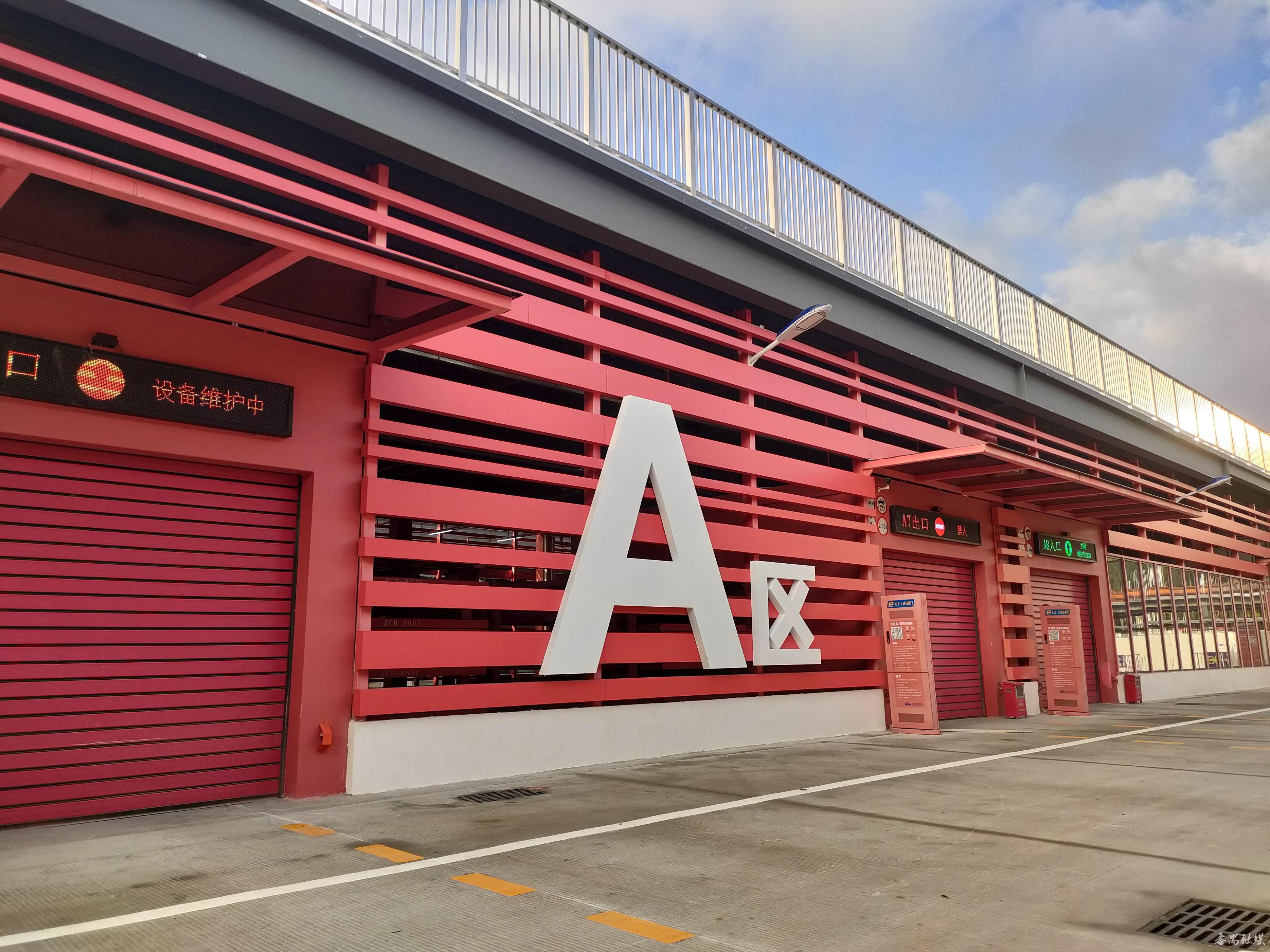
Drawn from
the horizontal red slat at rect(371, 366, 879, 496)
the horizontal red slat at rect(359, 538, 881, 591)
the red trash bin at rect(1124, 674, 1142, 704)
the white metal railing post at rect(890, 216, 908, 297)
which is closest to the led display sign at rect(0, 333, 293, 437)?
the horizontal red slat at rect(371, 366, 879, 496)

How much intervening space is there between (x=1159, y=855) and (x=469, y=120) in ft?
26.1

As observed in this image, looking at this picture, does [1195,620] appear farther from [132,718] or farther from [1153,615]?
[132,718]

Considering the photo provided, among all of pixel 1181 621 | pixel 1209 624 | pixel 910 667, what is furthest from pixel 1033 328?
pixel 1209 624

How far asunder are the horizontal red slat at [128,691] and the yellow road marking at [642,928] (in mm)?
4304

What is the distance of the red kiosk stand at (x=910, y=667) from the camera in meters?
12.2

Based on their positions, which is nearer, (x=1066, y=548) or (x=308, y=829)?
(x=308, y=829)

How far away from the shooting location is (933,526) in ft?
47.6

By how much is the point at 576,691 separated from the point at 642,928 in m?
5.28

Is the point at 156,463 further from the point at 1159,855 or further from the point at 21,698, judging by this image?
the point at 1159,855

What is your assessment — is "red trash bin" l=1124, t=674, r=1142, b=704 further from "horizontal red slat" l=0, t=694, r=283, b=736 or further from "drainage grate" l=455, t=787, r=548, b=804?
"horizontal red slat" l=0, t=694, r=283, b=736

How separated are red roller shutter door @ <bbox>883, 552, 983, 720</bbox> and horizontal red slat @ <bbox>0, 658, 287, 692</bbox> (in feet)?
32.2

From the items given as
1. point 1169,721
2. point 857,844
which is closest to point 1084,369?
point 1169,721

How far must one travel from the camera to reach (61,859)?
16.5ft

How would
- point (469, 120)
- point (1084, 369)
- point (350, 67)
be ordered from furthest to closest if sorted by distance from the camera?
1. point (1084, 369)
2. point (469, 120)
3. point (350, 67)
